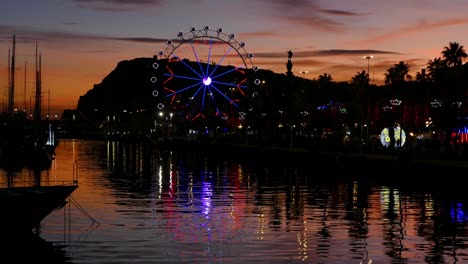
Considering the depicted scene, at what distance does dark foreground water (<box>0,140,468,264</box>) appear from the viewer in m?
29.5

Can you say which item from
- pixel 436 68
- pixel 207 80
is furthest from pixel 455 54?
pixel 207 80

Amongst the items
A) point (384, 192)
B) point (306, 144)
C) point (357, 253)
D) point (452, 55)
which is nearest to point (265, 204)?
point (384, 192)

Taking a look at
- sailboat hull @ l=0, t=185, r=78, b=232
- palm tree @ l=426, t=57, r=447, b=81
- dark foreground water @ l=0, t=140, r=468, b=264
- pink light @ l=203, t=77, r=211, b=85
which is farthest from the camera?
pink light @ l=203, t=77, r=211, b=85

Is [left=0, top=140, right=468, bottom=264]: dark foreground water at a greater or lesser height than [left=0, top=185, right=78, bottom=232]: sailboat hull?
lesser

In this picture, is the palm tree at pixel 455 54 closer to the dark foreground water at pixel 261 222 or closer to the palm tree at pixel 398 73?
the palm tree at pixel 398 73

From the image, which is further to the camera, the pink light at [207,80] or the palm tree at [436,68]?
the pink light at [207,80]

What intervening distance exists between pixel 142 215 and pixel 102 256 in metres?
13.4

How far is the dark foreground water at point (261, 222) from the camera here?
2948 cm

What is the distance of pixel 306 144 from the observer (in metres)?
134

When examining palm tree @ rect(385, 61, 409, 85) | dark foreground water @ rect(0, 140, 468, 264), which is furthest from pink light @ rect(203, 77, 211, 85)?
dark foreground water @ rect(0, 140, 468, 264)

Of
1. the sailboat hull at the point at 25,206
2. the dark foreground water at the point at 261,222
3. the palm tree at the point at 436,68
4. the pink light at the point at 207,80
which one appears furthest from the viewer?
the pink light at the point at 207,80

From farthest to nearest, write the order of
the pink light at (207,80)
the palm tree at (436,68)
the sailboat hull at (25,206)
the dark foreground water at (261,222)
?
the pink light at (207,80)
the palm tree at (436,68)
the sailboat hull at (25,206)
the dark foreground water at (261,222)

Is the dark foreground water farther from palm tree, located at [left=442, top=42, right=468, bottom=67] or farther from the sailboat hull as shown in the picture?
palm tree, located at [left=442, top=42, right=468, bottom=67]

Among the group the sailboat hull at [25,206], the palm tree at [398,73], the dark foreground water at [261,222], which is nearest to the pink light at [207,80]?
the palm tree at [398,73]
